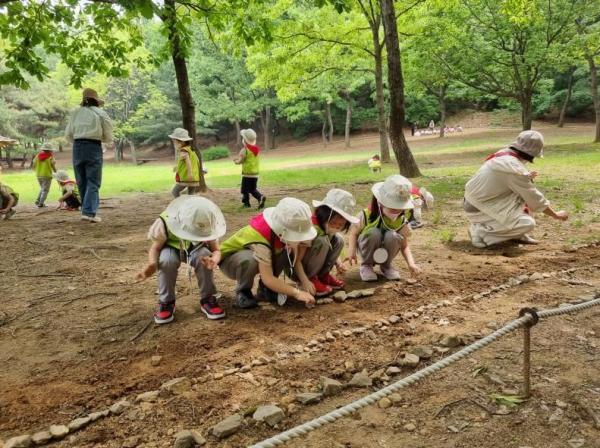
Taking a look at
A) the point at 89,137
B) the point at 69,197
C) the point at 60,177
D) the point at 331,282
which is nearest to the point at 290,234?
the point at 331,282

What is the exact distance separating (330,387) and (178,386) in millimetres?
886

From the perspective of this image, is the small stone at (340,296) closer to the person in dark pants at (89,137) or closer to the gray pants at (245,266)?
the gray pants at (245,266)

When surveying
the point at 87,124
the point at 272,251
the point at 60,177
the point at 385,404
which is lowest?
the point at 385,404

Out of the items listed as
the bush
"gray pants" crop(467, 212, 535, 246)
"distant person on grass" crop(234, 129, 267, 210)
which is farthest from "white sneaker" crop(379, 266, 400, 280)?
the bush

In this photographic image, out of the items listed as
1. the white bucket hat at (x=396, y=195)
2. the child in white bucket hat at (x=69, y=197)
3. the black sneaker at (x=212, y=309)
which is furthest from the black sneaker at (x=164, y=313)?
the child in white bucket hat at (x=69, y=197)

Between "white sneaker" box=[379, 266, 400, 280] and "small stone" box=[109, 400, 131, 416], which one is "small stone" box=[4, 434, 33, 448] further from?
"white sneaker" box=[379, 266, 400, 280]

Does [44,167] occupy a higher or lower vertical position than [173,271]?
higher

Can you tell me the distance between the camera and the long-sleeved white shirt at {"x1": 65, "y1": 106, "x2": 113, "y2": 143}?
698 cm

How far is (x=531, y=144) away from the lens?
5.00 metres

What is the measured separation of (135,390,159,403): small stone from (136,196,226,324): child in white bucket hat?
94cm

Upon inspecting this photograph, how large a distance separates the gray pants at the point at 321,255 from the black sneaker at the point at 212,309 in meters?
0.80

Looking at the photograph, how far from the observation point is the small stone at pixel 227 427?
7.16ft

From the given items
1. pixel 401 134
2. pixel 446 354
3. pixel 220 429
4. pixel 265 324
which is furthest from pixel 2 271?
pixel 401 134

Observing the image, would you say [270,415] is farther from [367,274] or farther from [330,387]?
[367,274]
